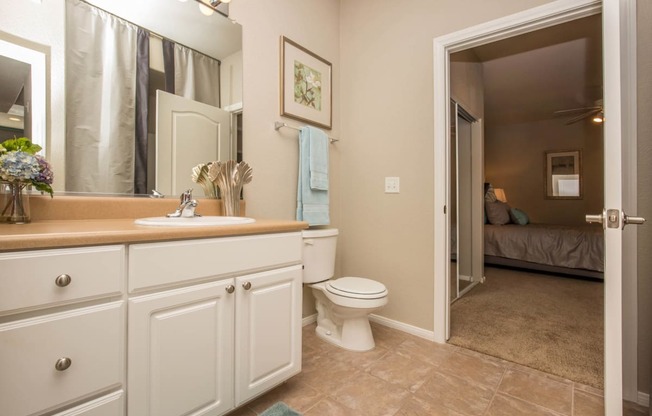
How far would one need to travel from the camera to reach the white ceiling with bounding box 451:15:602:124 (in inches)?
108

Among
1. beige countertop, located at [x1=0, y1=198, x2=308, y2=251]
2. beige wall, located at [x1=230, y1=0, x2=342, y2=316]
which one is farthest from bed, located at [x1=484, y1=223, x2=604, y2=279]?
beige countertop, located at [x1=0, y1=198, x2=308, y2=251]

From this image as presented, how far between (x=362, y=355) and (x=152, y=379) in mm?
1222

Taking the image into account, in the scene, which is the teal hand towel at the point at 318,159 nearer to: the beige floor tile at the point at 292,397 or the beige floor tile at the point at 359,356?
the beige floor tile at the point at 359,356

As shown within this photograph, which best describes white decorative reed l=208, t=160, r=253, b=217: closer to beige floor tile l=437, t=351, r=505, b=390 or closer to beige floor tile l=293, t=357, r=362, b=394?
beige floor tile l=293, t=357, r=362, b=394

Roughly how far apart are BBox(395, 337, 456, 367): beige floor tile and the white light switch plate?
1.03 m

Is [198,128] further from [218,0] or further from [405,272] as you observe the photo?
[405,272]

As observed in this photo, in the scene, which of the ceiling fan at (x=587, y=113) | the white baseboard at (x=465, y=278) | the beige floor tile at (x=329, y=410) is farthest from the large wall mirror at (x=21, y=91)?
the ceiling fan at (x=587, y=113)

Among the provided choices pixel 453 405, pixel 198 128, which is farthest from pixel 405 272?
pixel 198 128

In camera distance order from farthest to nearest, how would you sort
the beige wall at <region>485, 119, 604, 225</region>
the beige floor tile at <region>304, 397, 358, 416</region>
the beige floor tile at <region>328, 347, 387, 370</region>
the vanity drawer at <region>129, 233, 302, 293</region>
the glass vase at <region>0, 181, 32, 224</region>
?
1. the beige wall at <region>485, 119, 604, 225</region>
2. the beige floor tile at <region>328, 347, 387, 370</region>
3. the beige floor tile at <region>304, 397, 358, 416</region>
4. the glass vase at <region>0, 181, 32, 224</region>
5. the vanity drawer at <region>129, 233, 302, 293</region>

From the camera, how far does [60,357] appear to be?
2.57 feet

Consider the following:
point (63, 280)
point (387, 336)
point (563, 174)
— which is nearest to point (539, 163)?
point (563, 174)

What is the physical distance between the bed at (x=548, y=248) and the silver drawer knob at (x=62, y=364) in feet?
15.1

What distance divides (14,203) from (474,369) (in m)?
2.20

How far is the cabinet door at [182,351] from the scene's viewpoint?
→ 3.06ft
